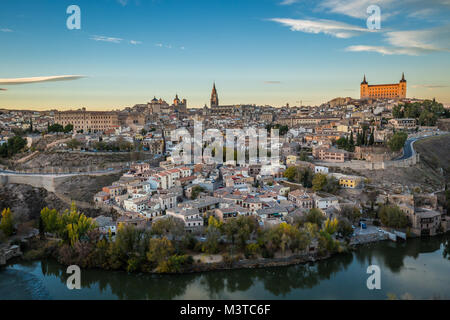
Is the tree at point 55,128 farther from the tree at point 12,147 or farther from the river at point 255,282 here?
the river at point 255,282

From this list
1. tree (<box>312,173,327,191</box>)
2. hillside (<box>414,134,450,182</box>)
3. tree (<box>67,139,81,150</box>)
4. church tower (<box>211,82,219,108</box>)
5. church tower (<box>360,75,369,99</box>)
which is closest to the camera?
tree (<box>312,173,327,191</box>)

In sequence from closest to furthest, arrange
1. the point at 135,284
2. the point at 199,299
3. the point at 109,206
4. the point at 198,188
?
1. the point at 199,299
2. the point at 135,284
3. the point at 109,206
4. the point at 198,188

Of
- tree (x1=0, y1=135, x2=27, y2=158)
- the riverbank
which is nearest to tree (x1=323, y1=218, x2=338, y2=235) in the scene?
the riverbank

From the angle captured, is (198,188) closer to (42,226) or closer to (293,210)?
(293,210)

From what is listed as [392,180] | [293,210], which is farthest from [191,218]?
[392,180]

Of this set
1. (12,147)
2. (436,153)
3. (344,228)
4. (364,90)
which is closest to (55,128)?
(12,147)

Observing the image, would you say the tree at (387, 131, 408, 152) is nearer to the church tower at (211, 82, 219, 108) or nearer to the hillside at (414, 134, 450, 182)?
the hillside at (414, 134, 450, 182)
